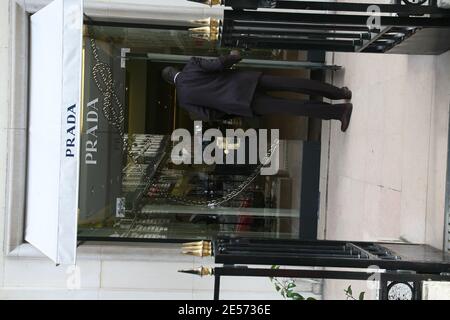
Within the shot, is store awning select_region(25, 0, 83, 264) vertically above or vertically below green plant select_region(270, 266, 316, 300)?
above

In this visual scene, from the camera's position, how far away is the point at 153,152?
6.21 m

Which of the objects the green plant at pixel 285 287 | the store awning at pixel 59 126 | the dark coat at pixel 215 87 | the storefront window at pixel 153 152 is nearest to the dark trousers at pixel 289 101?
the dark coat at pixel 215 87

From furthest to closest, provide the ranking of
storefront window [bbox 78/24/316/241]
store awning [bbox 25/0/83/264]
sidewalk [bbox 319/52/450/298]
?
storefront window [bbox 78/24/316/241], sidewalk [bbox 319/52/450/298], store awning [bbox 25/0/83/264]

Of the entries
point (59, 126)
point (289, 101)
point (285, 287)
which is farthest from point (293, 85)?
point (59, 126)

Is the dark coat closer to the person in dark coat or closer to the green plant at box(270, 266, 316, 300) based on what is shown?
the person in dark coat

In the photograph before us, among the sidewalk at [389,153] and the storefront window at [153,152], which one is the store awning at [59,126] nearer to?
the storefront window at [153,152]

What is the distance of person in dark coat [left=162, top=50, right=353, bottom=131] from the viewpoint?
4.81 meters

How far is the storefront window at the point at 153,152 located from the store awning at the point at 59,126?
5.75ft

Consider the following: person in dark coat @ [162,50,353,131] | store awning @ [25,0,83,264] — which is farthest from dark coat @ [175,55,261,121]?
store awning @ [25,0,83,264]

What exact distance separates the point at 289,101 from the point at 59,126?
7.45 feet

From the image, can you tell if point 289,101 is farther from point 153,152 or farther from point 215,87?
point 153,152

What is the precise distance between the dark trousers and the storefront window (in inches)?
39.3

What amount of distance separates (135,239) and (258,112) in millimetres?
1945
